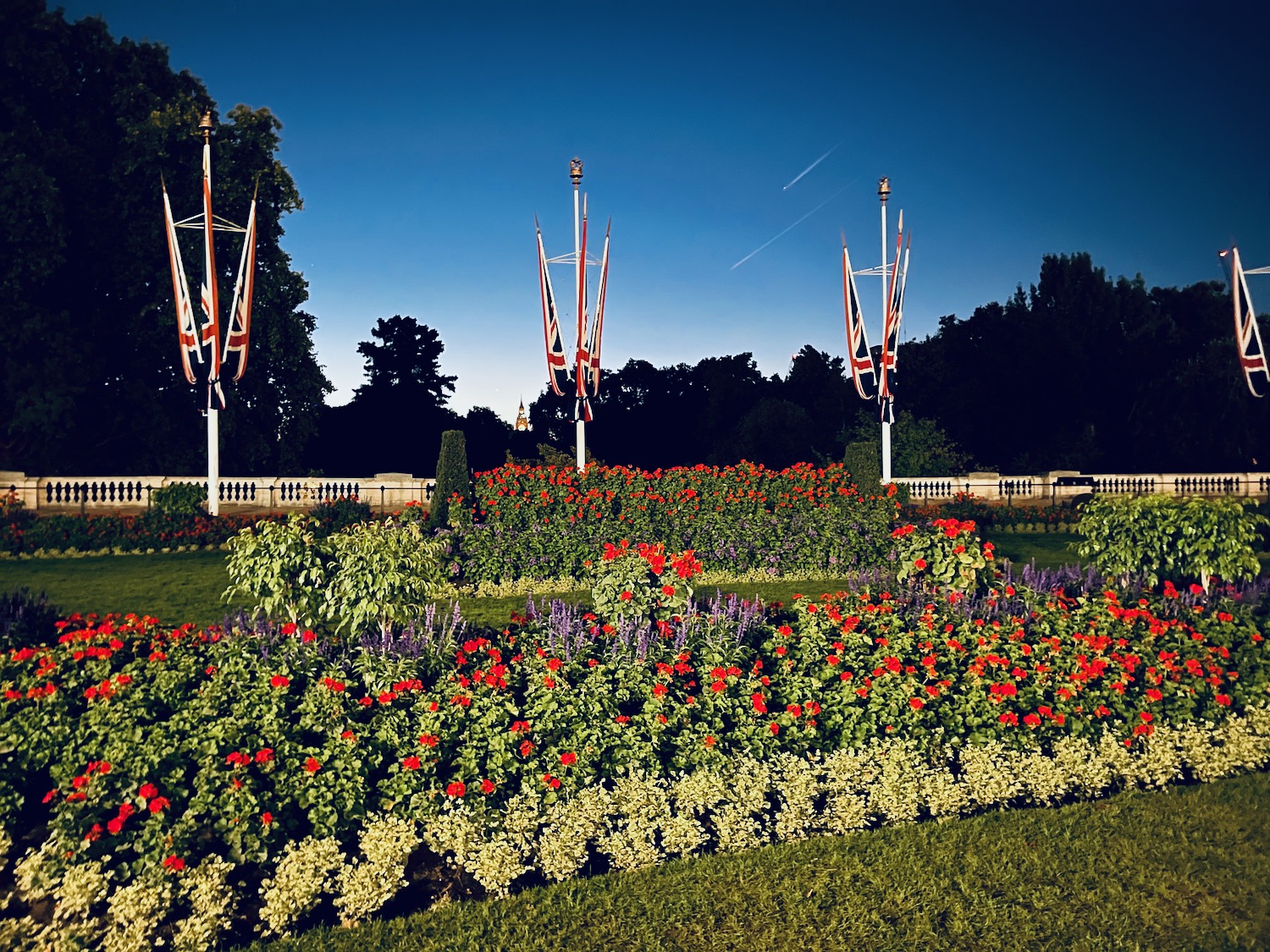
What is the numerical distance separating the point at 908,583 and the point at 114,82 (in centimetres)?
2712

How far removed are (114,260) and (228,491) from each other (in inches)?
309

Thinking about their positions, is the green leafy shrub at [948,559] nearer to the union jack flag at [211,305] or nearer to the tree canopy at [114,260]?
the union jack flag at [211,305]

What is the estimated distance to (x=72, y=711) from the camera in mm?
5035

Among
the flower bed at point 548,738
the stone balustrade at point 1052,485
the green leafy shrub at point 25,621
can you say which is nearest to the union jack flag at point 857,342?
the stone balustrade at point 1052,485

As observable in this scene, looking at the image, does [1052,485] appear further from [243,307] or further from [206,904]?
[206,904]

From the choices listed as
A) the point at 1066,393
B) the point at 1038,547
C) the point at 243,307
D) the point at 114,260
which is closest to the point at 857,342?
the point at 1038,547

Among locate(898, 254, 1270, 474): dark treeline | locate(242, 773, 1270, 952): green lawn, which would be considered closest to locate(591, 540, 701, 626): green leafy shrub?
locate(242, 773, 1270, 952): green lawn

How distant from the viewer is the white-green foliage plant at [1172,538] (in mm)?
7867

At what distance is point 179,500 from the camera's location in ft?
60.1

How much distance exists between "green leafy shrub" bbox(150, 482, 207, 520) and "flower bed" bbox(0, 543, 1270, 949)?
40.4 feet

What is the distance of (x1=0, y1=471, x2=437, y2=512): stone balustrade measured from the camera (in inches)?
818

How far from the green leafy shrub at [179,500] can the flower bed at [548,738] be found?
40.4 feet

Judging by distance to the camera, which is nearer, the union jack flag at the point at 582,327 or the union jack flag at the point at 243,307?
the union jack flag at the point at 582,327

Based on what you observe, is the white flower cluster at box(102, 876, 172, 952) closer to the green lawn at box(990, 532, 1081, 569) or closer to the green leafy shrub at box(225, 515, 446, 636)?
the green leafy shrub at box(225, 515, 446, 636)
